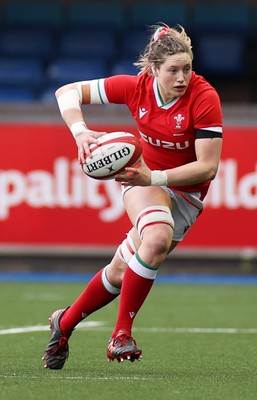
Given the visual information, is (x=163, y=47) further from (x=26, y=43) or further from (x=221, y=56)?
(x=26, y=43)

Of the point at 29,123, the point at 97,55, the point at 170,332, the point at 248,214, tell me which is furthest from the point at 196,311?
the point at 97,55

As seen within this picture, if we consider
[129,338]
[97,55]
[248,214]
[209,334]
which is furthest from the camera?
[97,55]

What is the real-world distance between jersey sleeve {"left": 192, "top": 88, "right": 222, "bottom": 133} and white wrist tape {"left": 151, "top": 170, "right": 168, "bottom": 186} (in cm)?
37

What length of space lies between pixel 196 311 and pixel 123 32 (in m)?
8.93

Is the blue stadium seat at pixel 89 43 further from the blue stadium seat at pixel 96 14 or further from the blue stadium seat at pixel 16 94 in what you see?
the blue stadium seat at pixel 16 94

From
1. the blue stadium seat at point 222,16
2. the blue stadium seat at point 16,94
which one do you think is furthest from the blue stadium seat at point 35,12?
the blue stadium seat at point 222,16

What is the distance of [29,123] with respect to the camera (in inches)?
564

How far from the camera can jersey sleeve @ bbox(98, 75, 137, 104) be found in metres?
6.84

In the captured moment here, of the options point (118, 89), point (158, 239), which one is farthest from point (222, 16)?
point (158, 239)

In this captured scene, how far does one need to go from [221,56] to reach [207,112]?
39.1 ft

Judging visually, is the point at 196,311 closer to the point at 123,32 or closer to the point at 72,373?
the point at 72,373

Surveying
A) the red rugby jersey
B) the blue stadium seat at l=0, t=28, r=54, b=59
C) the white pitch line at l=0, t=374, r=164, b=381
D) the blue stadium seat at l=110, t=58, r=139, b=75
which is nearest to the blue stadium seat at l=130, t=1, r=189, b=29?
the blue stadium seat at l=110, t=58, r=139, b=75

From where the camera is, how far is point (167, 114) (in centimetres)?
668

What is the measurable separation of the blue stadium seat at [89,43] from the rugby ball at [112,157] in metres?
12.0
